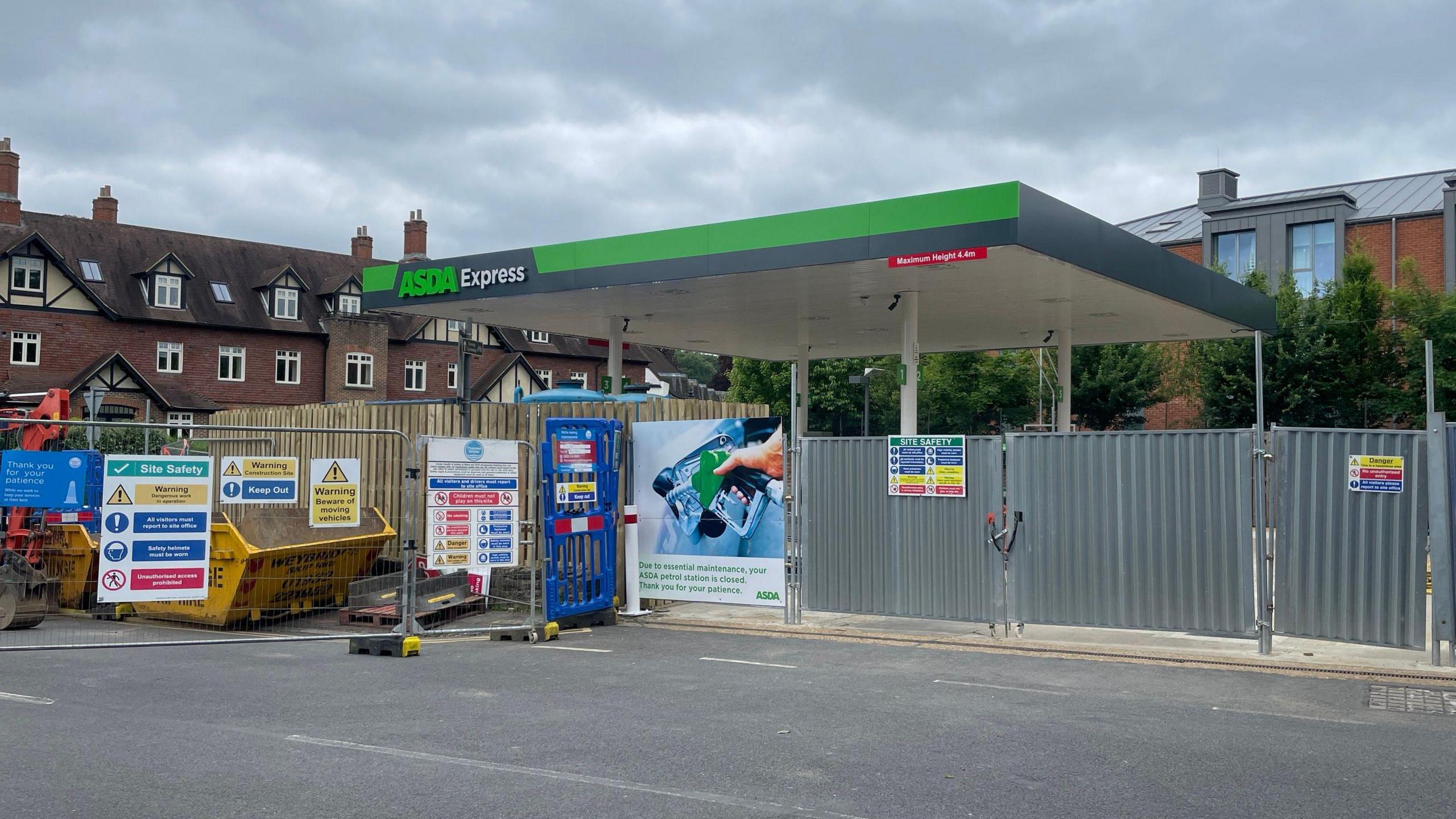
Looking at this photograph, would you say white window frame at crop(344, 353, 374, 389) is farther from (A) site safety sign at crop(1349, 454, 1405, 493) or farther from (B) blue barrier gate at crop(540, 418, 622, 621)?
(A) site safety sign at crop(1349, 454, 1405, 493)


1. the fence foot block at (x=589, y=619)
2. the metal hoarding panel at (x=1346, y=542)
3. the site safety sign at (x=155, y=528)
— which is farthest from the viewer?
the fence foot block at (x=589, y=619)

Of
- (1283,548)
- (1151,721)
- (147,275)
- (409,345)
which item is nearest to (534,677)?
(1151,721)

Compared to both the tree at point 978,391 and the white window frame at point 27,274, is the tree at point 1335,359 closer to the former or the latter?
the tree at point 978,391

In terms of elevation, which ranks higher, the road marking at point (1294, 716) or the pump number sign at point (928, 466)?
the pump number sign at point (928, 466)

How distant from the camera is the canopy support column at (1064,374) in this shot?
74.5 ft

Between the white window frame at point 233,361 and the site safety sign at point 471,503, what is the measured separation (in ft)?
124

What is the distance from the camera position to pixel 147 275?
44188mm

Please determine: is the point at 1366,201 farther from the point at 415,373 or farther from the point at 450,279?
A: the point at 415,373

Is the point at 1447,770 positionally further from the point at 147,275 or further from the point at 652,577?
the point at 147,275

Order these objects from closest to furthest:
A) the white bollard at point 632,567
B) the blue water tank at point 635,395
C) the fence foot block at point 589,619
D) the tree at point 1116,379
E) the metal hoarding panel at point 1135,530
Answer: the metal hoarding panel at point 1135,530 < the fence foot block at point 589,619 < the white bollard at point 632,567 < the blue water tank at point 635,395 < the tree at point 1116,379

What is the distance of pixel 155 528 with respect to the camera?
10641mm

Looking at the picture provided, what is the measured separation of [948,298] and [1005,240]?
5382mm

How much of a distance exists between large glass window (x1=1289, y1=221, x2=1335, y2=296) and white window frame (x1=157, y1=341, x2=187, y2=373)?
41.9 m

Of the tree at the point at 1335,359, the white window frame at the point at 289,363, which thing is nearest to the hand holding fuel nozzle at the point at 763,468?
the tree at the point at 1335,359
